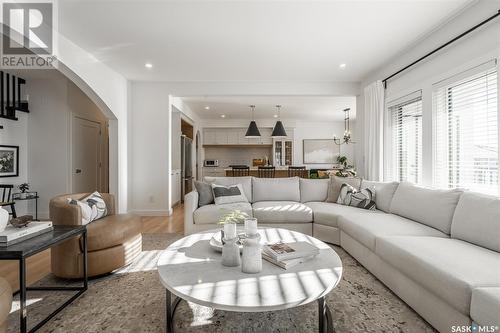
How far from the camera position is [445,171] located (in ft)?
9.80

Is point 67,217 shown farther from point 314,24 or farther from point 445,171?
point 445,171

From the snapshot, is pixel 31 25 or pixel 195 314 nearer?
pixel 195 314

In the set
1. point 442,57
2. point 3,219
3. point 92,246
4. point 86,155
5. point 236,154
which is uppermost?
point 442,57

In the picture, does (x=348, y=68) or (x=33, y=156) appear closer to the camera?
(x=348, y=68)

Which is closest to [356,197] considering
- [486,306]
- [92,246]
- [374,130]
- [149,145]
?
[374,130]

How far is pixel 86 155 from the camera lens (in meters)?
5.50

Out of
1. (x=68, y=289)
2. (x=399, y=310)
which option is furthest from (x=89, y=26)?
(x=399, y=310)

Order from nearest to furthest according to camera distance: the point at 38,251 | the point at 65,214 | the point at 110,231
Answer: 1. the point at 38,251
2. the point at 65,214
3. the point at 110,231

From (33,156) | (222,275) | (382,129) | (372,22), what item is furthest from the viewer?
(33,156)

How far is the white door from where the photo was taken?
5132 millimetres

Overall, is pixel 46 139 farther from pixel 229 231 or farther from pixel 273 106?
pixel 273 106

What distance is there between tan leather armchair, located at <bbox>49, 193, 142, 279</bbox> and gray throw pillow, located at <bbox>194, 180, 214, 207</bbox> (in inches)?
49.4

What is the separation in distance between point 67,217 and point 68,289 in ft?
2.00

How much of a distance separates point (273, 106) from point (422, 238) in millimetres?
5461
